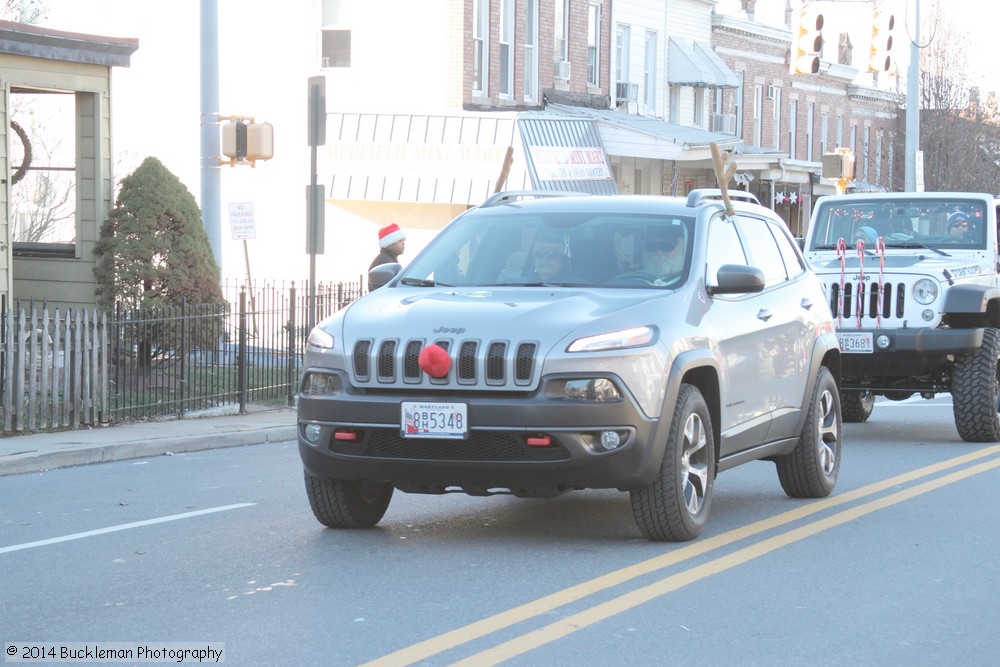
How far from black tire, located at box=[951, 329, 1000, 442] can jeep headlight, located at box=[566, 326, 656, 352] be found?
6.13m

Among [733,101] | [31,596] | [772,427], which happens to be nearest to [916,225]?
[772,427]

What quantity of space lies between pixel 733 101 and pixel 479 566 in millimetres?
36017

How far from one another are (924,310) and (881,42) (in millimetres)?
12294

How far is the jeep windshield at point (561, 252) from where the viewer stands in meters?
8.40

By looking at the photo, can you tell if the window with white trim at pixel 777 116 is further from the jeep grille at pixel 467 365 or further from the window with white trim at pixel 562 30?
the jeep grille at pixel 467 365

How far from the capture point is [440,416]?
734 centimetres

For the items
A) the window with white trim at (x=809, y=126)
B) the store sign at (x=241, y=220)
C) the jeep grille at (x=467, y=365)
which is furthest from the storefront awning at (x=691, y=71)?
the jeep grille at (x=467, y=365)

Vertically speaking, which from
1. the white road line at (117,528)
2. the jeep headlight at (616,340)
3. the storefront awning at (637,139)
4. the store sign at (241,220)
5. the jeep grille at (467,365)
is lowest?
the white road line at (117,528)

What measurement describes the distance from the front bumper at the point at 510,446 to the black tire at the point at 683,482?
5.3 inches

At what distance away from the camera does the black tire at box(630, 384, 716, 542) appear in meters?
7.63

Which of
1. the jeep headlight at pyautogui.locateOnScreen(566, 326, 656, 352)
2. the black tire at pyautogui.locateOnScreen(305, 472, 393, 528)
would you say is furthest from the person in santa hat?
the jeep headlight at pyautogui.locateOnScreen(566, 326, 656, 352)

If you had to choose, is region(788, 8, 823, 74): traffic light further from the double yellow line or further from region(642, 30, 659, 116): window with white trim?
region(642, 30, 659, 116): window with white trim

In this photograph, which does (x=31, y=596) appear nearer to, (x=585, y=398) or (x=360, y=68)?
(x=585, y=398)

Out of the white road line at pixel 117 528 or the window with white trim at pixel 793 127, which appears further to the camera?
the window with white trim at pixel 793 127
